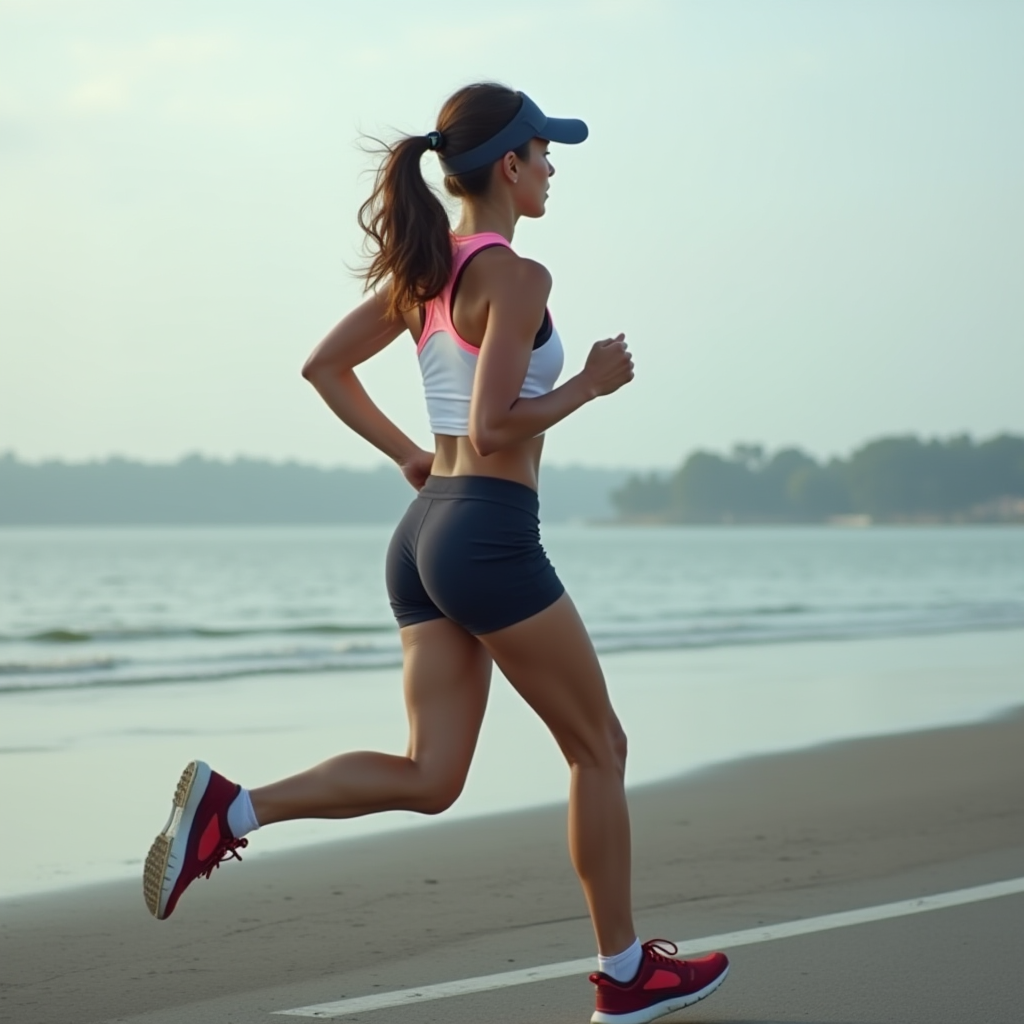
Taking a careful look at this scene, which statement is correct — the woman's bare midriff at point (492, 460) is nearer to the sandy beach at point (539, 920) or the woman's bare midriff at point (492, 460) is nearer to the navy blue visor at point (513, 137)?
the navy blue visor at point (513, 137)

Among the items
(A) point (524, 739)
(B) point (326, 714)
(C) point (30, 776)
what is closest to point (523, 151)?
(C) point (30, 776)

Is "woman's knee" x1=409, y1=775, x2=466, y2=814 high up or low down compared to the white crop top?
down

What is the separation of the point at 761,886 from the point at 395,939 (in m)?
1.42

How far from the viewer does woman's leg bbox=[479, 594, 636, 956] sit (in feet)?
11.8

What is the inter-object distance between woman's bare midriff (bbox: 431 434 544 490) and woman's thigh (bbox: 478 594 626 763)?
29 cm

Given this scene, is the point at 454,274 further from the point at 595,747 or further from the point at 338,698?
the point at 338,698

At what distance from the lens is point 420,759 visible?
3721mm

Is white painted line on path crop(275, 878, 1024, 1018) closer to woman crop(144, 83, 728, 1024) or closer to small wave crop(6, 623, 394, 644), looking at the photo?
woman crop(144, 83, 728, 1024)

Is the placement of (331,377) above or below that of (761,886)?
above

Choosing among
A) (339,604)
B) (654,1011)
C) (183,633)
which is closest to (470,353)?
(654,1011)

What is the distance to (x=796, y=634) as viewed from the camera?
2255 cm

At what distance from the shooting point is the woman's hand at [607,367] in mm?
3635

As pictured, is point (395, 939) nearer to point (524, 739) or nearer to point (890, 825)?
point (890, 825)

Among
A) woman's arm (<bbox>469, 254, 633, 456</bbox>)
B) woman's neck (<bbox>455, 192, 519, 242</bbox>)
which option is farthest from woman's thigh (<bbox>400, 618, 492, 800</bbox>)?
woman's neck (<bbox>455, 192, 519, 242</bbox>)
